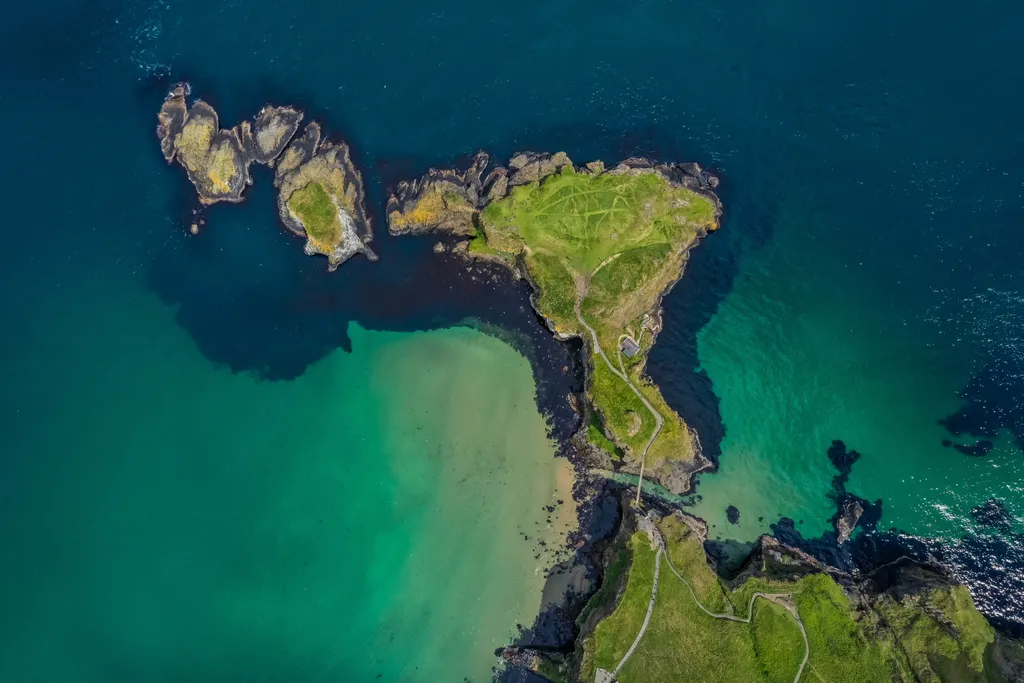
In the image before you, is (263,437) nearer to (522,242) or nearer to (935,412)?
(522,242)

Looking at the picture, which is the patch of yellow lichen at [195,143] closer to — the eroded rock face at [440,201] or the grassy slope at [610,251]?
the eroded rock face at [440,201]

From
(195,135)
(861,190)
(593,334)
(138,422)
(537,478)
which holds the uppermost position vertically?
(195,135)

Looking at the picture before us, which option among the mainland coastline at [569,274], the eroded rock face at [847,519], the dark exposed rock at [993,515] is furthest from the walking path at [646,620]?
the dark exposed rock at [993,515]

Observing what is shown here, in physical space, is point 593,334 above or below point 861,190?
below

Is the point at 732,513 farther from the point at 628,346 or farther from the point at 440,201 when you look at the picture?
the point at 440,201

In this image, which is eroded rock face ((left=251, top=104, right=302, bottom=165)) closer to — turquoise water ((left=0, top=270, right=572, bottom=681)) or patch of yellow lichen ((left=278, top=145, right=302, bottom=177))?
patch of yellow lichen ((left=278, top=145, right=302, bottom=177))

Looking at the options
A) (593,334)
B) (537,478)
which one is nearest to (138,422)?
(537,478)
